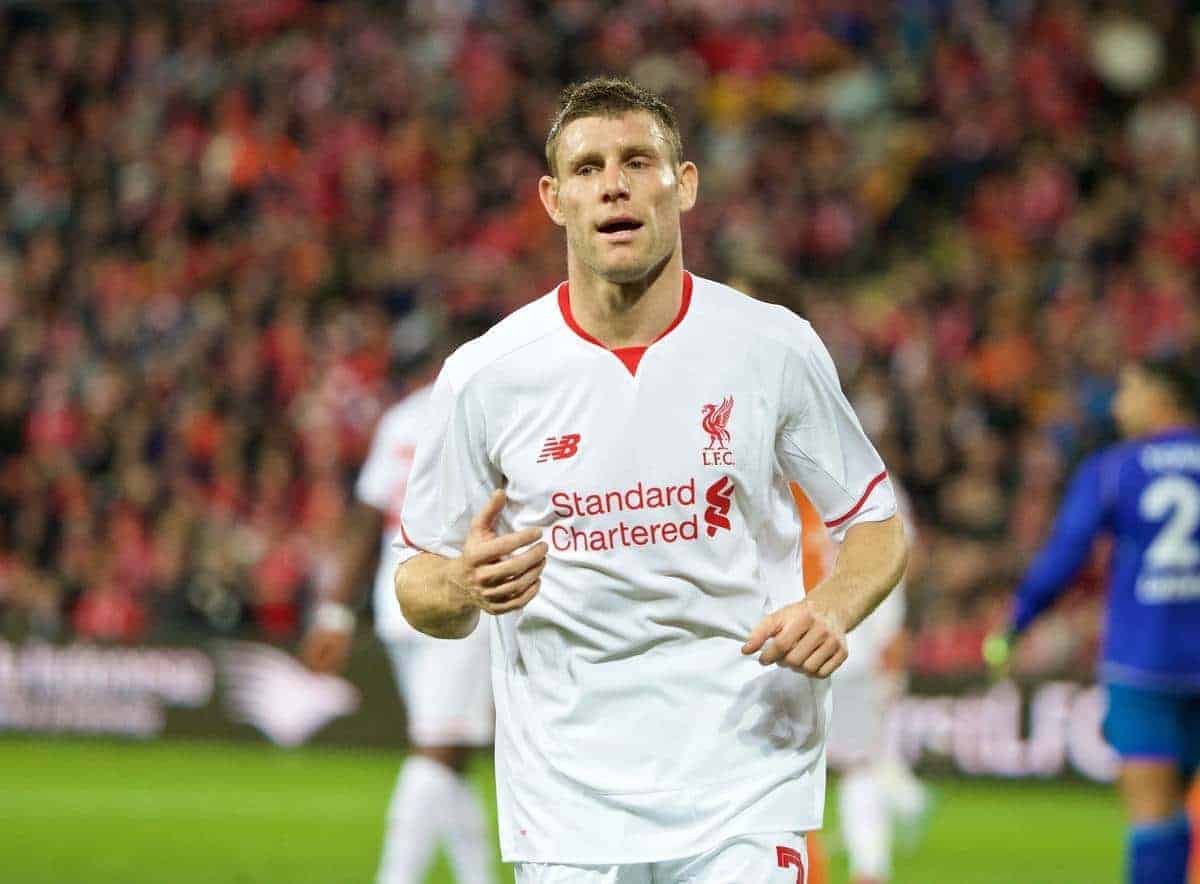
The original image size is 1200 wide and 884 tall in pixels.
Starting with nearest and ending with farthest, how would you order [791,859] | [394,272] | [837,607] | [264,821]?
[837,607]
[791,859]
[264,821]
[394,272]

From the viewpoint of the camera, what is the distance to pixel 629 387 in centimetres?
389

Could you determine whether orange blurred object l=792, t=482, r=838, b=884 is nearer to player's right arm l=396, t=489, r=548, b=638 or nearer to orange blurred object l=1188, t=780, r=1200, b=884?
orange blurred object l=1188, t=780, r=1200, b=884

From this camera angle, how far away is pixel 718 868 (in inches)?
149

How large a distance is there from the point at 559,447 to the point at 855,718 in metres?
4.21

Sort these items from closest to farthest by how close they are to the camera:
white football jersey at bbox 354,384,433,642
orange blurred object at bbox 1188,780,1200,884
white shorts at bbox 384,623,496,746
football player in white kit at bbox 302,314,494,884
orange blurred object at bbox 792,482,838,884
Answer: orange blurred object at bbox 792,482,838,884 < football player in white kit at bbox 302,314,494,884 < white shorts at bbox 384,623,496,746 < white football jersey at bbox 354,384,433,642 < orange blurred object at bbox 1188,780,1200,884

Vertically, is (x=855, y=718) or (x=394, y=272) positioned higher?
(x=394, y=272)

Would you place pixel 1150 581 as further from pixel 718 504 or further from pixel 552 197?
pixel 552 197

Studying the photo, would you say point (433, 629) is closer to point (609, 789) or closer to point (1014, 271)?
point (609, 789)

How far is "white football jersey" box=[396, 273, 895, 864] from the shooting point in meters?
3.81

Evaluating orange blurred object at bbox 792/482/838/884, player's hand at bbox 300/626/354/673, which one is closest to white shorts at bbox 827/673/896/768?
orange blurred object at bbox 792/482/838/884

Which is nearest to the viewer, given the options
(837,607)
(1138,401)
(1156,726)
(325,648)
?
(837,607)

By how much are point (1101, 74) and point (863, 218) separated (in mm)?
2431

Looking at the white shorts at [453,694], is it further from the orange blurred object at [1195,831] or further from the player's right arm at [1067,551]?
the orange blurred object at [1195,831]

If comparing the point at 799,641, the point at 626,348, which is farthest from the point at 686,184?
the point at 799,641
